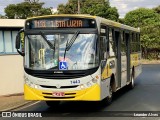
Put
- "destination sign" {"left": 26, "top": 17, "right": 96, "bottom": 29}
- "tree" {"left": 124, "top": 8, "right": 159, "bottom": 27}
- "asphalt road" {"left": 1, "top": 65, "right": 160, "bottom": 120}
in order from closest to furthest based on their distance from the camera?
"asphalt road" {"left": 1, "top": 65, "right": 160, "bottom": 120} → "destination sign" {"left": 26, "top": 17, "right": 96, "bottom": 29} → "tree" {"left": 124, "top": 8, "right": 159, "bottom": 27}

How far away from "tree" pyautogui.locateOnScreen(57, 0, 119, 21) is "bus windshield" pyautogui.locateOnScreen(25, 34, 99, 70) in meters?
57.3

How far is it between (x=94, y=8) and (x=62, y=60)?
59.5 m

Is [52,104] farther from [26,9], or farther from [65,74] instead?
[26,9]

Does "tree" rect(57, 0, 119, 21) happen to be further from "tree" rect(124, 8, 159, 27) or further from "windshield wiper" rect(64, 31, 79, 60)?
"windshield wiper" rect(64, 31, 79, 60)

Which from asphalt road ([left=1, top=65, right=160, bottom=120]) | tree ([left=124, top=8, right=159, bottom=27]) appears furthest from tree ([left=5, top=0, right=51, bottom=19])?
asphalt road ([left=1, top=65, right=160, bottom=120])

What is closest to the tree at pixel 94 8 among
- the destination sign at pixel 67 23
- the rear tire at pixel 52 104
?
the rear tire at pixel 52 104

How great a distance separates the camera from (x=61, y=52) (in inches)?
488

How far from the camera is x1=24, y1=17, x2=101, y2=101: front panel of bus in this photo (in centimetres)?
1223

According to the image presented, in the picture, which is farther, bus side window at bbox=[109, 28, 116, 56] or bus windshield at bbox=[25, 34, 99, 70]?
bus side window at bbox=[109, 28, 116, 56]

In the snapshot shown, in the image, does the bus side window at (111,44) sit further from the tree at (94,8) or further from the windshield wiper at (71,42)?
the tree at (94,8)

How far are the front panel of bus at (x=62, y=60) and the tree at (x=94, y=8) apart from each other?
2251 inches

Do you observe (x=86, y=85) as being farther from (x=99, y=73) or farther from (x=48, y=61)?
(x=48, y=61)

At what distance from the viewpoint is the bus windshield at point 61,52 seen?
12.3 m

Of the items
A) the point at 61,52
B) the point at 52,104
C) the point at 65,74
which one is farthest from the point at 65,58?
the point at 52,104
